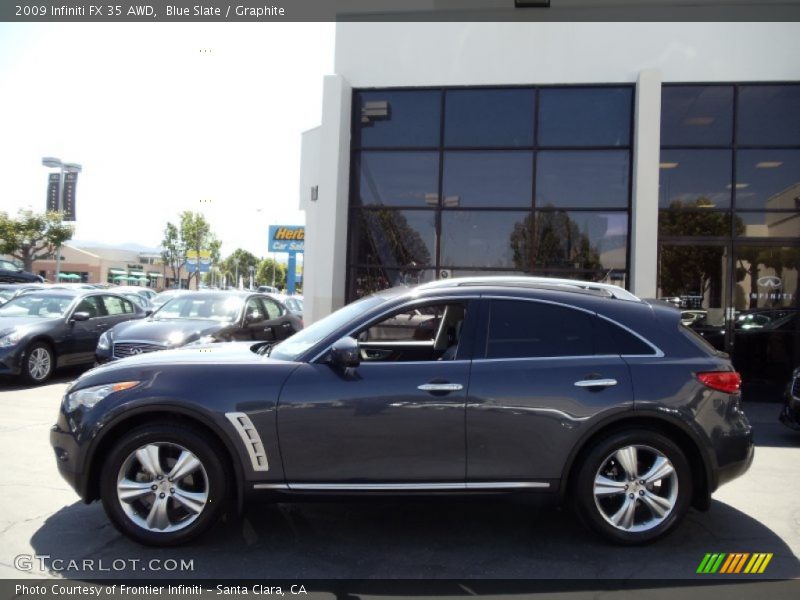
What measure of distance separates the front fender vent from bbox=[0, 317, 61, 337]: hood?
8.07m

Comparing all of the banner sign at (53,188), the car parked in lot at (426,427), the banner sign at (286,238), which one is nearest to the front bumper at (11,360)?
the car parked in lot at (426,427)

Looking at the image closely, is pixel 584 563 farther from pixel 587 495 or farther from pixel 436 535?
pixel 436 535

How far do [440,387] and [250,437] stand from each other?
1.18 m

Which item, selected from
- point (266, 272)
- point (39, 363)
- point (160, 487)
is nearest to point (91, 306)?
point (39, 363)

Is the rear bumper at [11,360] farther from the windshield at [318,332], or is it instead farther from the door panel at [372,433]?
the door panel at [372,433]

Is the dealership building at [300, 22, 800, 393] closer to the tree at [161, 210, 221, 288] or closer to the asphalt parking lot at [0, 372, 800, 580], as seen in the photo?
the asphalt parking lot at [0, 372, 800, 580]

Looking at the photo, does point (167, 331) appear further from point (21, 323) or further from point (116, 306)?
point (116, 306)

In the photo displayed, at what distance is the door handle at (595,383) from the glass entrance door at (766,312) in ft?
24.8

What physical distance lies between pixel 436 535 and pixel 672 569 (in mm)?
1430

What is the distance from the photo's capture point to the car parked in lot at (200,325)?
9.09m

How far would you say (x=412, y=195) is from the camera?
11.5 m

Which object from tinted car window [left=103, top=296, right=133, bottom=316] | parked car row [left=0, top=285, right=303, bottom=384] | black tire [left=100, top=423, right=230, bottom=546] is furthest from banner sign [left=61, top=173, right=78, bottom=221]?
Result: black tire [left=100, top=423, right=230, bottom=546]

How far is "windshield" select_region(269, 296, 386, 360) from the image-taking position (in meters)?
4.26

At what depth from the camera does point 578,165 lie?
11.1 metres
